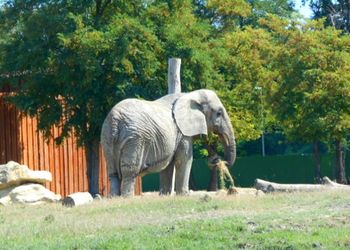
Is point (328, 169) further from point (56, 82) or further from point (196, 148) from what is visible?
point (56, 82)

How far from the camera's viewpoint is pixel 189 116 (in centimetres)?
1920

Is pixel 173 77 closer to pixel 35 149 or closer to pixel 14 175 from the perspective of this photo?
pixel 14 175

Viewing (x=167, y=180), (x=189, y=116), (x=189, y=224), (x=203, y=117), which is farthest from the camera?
(x=167, y=180)

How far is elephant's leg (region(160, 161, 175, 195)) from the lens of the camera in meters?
19.8

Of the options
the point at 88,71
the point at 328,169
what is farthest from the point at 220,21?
the point at 88,71

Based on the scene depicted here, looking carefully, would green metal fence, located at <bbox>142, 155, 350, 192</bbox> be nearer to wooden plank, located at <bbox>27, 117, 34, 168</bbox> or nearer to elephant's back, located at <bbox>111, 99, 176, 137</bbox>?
wooden plank, located at <bbox>27, 117, 34, 168</bbox>

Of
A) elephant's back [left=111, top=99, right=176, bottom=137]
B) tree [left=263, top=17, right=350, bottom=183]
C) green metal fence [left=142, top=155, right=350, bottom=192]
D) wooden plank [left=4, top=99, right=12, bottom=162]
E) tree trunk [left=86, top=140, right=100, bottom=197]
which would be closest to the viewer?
elephant's back [left=111, top=99, right=176, bottom=137]

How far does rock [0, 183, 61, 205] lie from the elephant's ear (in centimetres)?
337

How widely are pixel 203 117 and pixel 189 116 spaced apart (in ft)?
1.95

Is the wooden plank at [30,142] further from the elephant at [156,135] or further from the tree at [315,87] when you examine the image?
the elephant at [156,135]

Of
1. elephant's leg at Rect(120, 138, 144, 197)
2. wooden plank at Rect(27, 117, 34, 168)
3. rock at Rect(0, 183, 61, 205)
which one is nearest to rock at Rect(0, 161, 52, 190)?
rock at Rect(0, 183, 61, 205)

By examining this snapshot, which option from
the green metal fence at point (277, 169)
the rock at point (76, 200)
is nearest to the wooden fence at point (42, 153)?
the rock at point (76, 200)

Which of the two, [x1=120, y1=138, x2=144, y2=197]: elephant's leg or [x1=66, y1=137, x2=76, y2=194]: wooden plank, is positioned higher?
[x1=120, y1=138, x2=144, y2=197]: elephant's leg

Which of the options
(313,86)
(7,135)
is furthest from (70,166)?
(313,86)
